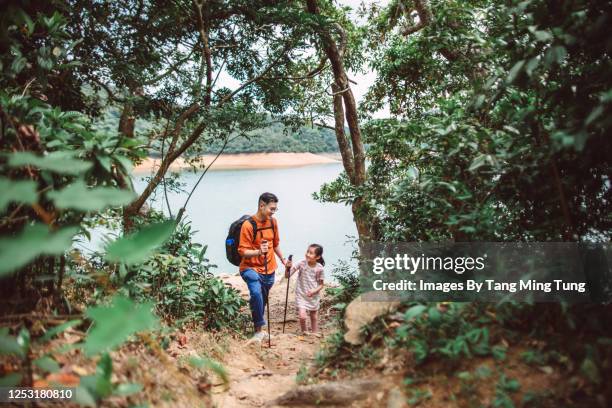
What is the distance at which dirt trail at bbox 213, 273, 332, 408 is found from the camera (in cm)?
306

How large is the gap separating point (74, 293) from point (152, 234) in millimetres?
2726

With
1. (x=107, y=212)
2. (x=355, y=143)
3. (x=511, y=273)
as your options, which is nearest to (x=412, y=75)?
(x=355, y=143)

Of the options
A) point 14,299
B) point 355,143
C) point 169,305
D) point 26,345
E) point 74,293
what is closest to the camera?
point 26,345

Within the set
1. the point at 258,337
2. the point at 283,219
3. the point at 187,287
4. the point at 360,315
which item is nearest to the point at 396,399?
the point at 360,315

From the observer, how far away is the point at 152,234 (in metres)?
1.57

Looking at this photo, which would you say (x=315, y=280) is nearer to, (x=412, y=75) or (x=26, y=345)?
(x=412, y=75)

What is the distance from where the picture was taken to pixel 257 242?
4840 millimetres

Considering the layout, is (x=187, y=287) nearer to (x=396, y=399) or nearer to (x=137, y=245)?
(x=396, y=399)

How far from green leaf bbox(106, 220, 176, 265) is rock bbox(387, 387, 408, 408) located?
163 cm

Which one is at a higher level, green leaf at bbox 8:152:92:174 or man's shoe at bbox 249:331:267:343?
green leaf at bbox 8:152:92:174

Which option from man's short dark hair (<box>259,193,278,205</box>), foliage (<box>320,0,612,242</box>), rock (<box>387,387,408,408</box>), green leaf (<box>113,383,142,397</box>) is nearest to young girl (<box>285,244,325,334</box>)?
man's short dark hair (<box>259,193,278,205</box>)

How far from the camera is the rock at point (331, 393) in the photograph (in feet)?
7.91

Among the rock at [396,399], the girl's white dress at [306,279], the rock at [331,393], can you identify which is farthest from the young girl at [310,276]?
the rock at [396,399]

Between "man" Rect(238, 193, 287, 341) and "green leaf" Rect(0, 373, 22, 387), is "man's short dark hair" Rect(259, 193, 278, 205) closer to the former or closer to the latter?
"man" Rect(238, 193, 287, 341)
